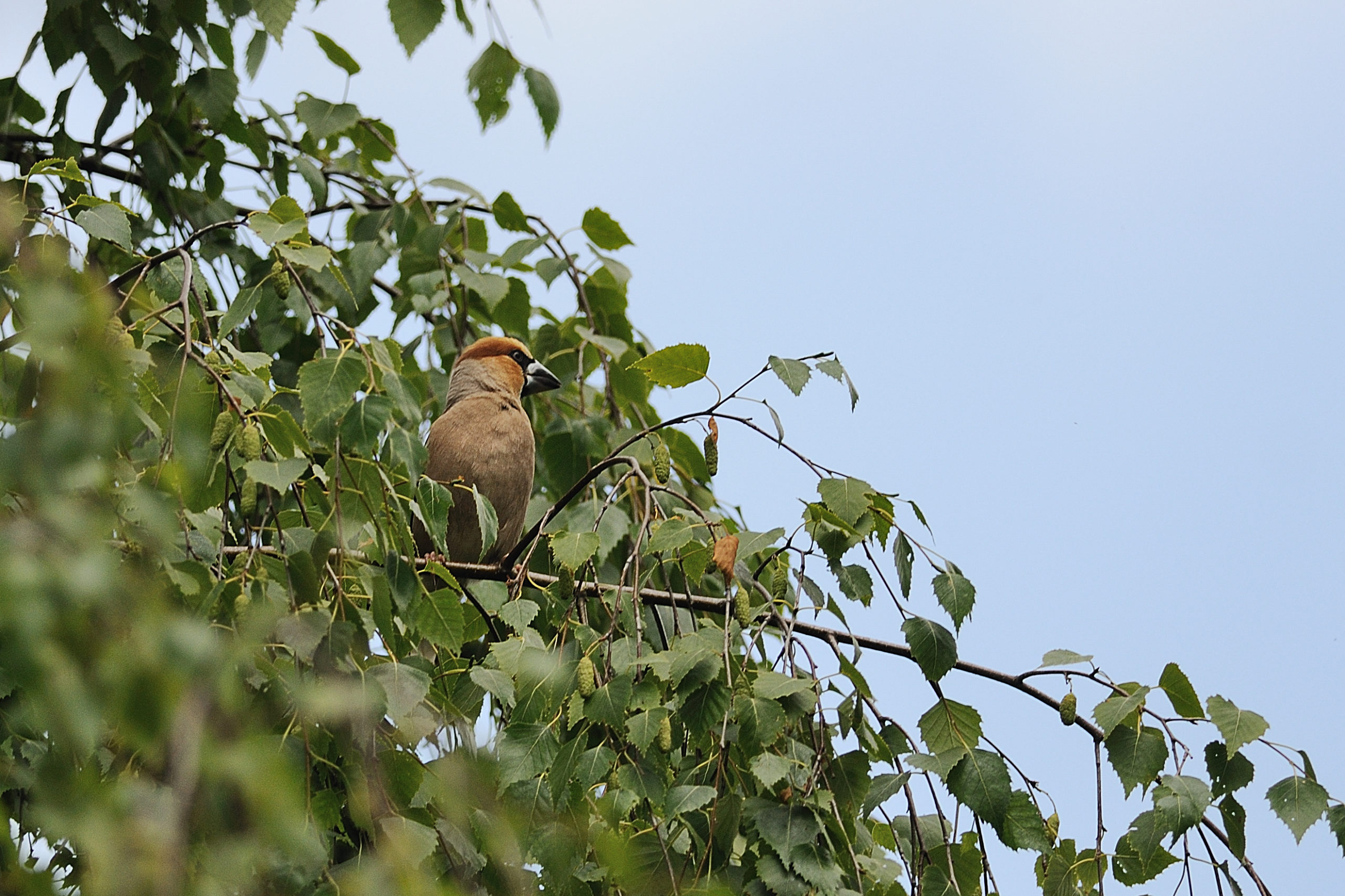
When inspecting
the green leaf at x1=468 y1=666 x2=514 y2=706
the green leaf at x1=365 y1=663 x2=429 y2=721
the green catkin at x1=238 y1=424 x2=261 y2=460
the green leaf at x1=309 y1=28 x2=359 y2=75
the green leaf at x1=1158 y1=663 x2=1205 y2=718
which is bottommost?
the green leaf at x1=365 y1=663 x2=429 y2=721

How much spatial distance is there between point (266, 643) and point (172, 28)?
9.07ft

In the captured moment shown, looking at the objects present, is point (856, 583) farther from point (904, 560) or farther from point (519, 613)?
point (519, 613)

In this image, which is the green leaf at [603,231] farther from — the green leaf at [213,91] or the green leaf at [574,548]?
the green leaf at [574,548]

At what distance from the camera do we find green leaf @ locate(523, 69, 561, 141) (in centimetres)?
324

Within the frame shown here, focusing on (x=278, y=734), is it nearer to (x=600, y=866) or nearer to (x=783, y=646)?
(x=600, y=866)

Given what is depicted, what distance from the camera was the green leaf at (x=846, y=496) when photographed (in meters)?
2.21

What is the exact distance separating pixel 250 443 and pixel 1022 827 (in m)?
1.47

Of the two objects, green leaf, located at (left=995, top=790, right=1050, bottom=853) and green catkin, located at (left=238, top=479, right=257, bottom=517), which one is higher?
green leaf, located at (left=995, top=790, right=1050, bottom=853)

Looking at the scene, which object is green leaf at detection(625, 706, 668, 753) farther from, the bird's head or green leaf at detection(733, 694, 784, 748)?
the bird's head

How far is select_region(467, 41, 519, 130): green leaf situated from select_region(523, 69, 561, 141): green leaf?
1.7 inches

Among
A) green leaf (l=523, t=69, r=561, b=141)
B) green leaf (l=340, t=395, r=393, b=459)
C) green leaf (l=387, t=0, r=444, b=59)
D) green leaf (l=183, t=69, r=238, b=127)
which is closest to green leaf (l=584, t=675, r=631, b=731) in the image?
green leaf (l=340, t=395, r=393, b=459)

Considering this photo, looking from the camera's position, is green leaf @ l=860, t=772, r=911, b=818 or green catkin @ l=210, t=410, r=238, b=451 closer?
green catkin @ l=210, t=410, r=238, b=451

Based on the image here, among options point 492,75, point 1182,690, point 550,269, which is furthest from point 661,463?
point 550,269

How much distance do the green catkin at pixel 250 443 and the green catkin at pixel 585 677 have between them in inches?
25.1
